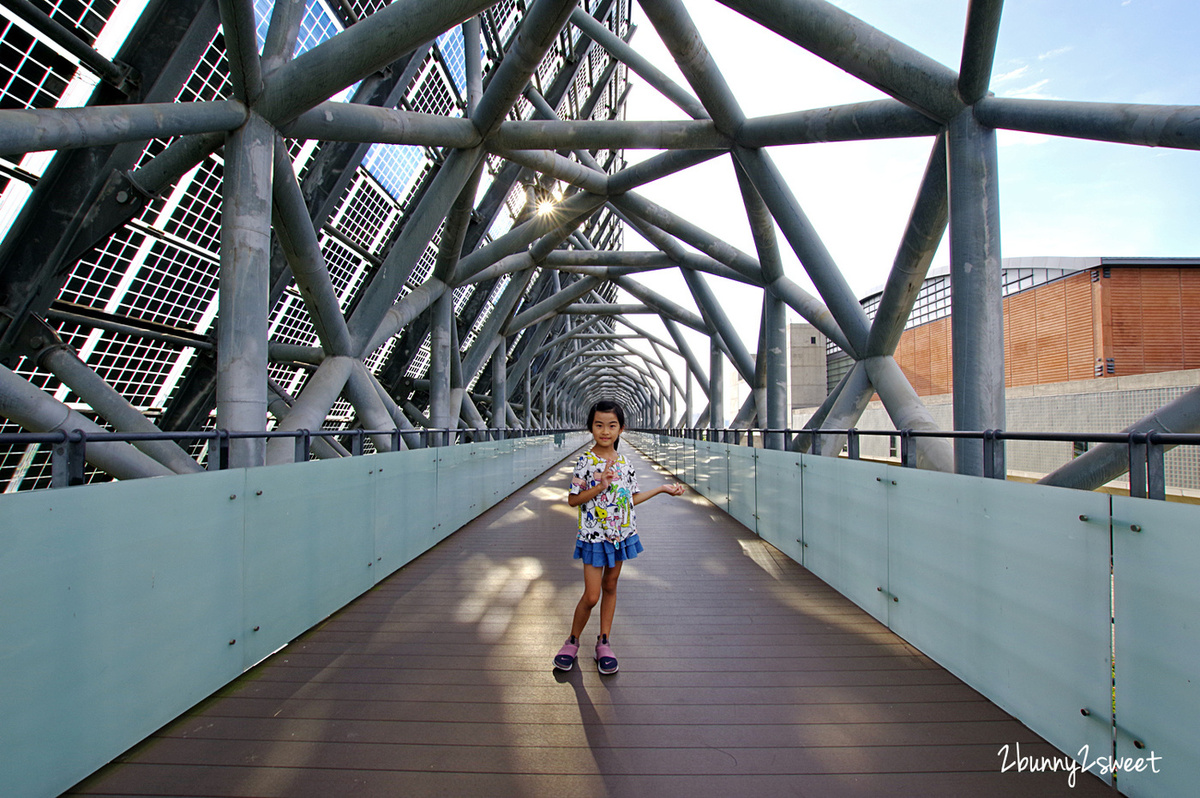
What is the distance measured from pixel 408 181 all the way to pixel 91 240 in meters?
7.71

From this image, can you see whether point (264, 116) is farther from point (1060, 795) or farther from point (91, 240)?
point (1060, 795)

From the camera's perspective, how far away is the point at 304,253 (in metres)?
9.21

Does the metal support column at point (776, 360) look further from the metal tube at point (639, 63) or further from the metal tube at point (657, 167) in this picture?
the metal tube at point (639, 63)

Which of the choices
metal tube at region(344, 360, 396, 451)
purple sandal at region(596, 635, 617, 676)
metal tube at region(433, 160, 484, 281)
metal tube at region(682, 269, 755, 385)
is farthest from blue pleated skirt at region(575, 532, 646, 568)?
metal tube at region(682, 269, 755, 385)

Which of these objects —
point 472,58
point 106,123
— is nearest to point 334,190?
point 472,58

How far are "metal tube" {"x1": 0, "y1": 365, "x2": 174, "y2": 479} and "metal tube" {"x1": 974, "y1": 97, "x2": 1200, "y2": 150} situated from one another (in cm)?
1052

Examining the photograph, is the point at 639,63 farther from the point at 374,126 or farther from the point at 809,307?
the point at 374,126

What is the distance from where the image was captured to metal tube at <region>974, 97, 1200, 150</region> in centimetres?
561

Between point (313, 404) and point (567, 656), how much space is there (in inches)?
288

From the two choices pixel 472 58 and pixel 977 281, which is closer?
pixel 977 281

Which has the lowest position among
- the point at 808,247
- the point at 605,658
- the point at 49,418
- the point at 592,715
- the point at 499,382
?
the point at 592,715

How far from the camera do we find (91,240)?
855cm

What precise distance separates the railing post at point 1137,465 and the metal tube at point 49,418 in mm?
8380

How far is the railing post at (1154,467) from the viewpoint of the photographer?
250 cm
